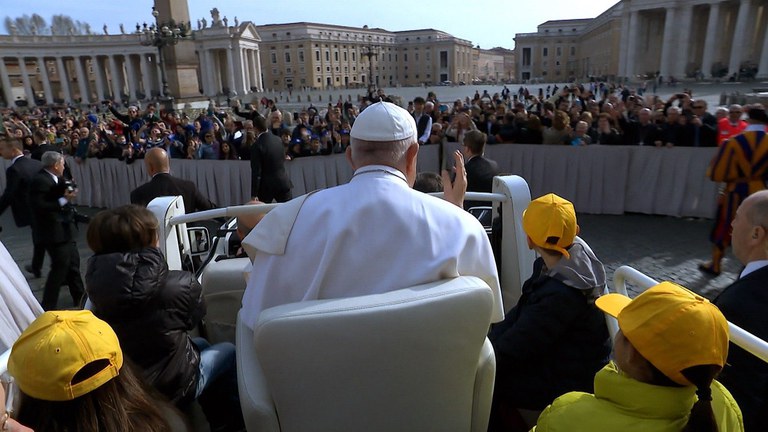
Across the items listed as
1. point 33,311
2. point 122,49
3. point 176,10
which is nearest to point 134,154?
point 33,311

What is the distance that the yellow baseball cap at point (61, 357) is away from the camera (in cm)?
121

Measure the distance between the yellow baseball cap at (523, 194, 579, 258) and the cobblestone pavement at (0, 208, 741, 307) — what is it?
342 centimetres

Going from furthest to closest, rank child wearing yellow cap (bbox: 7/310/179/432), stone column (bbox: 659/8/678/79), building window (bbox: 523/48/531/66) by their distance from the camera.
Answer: building window (bbox: 523/48/531/66), stone column (bbox: 659/8/678/79), child wearing yellow cap (bbox: 7/310/179/432)

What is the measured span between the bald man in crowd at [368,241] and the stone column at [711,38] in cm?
6107

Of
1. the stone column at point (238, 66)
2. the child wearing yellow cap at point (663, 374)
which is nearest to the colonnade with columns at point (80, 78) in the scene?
the stone column at point (238, 66)

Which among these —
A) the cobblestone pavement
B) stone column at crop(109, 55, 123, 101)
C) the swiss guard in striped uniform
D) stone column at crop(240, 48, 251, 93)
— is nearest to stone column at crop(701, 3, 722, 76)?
the cobblestone pavement

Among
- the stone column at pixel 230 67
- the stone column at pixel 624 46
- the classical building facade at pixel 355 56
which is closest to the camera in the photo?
the stone column at pixel 624 46

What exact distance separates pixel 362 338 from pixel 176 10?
21.5m

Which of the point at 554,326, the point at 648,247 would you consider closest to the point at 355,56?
the point at 648,247

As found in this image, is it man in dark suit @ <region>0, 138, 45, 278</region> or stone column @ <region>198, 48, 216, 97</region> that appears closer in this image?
man in dark suit @ <region>0, 138, 45, 278</region>

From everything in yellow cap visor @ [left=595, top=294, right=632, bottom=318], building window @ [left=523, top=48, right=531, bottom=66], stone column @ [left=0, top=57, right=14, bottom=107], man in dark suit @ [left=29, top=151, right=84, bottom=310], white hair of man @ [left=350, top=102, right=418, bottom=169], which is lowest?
man in dark suit @ [left=29, top=151, right=84, bottom=310]

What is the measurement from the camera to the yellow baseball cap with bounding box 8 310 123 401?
121cm

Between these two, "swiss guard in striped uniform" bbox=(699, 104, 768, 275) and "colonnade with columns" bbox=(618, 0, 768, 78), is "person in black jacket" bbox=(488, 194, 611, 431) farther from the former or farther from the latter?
"colonnade with columns" bbox=(618, 0, 768, 78)

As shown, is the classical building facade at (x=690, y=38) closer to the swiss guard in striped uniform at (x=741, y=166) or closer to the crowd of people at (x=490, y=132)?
the crowd of people at (x=490, y=132)
